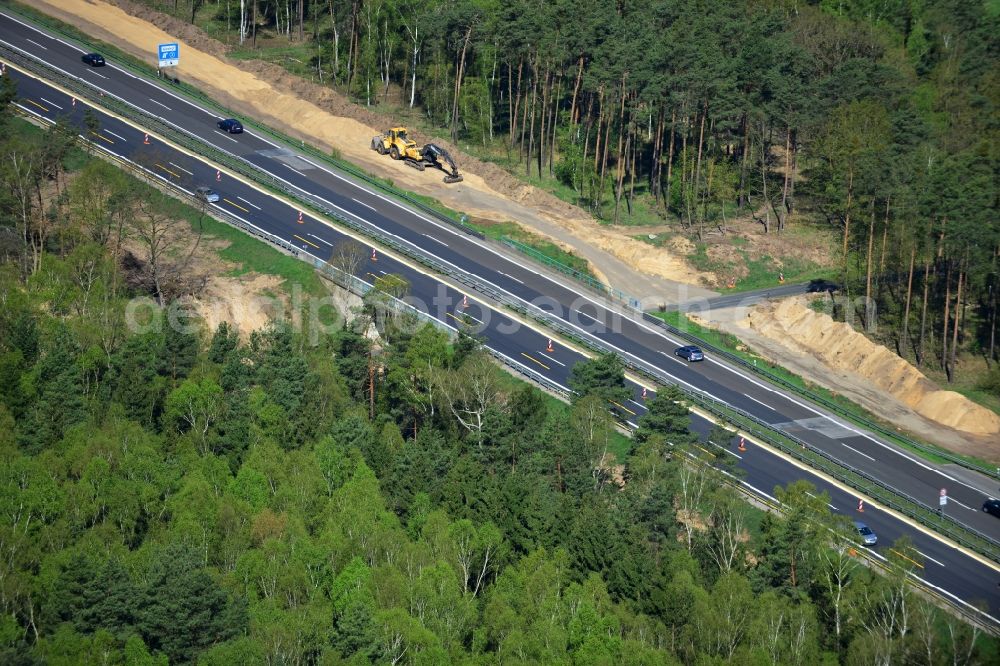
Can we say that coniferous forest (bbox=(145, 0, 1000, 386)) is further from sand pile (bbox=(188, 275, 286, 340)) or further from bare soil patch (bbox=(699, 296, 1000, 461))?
sand pile (bbox=(188, 275, 286, 340))

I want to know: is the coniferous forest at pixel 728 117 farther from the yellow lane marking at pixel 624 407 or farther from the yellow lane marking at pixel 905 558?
the yellow lane marking at pixel 905 558

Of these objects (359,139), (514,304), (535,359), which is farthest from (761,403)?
(359,139)

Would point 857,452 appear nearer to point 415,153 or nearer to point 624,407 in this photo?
point 624,407

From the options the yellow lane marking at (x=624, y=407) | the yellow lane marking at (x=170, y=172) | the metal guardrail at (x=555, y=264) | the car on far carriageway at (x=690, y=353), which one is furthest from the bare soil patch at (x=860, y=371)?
the yellow lane marking at (x=170, y=172)

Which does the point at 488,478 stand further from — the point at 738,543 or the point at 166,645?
the point at 166,645

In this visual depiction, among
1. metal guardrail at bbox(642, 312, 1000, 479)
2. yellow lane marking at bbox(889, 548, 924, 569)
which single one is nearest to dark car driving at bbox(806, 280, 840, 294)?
metal guardrail at bbox(642, 312, 1000, 479)

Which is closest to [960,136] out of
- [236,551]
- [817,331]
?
[817,331]
